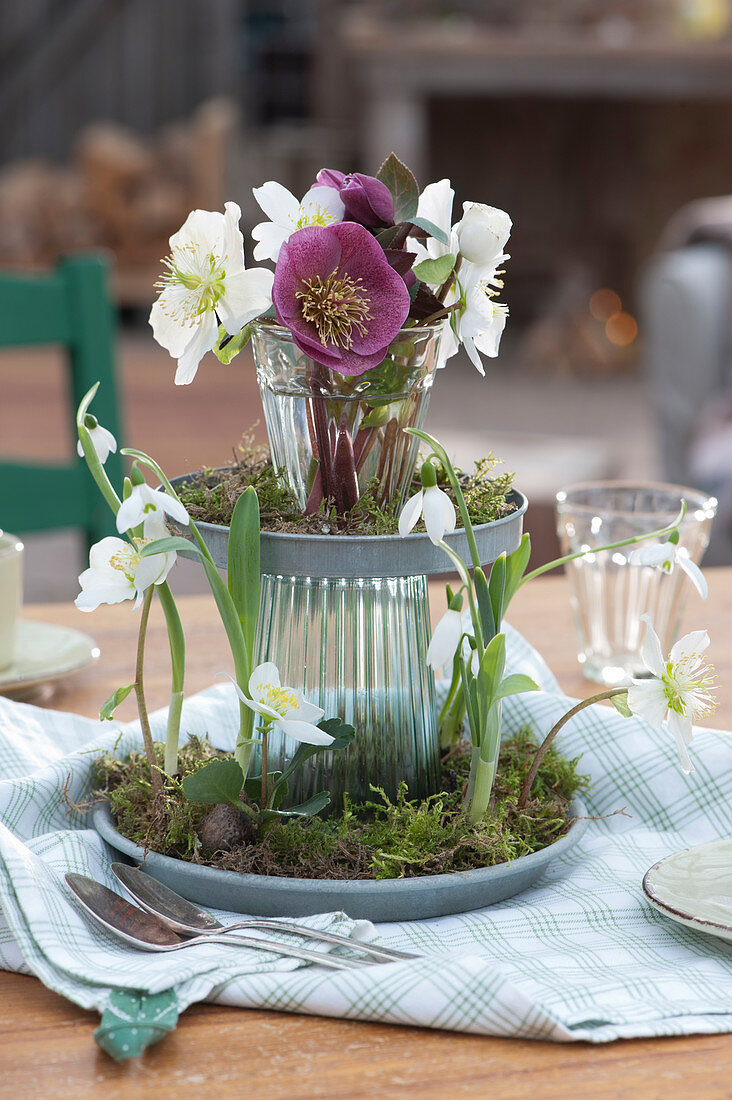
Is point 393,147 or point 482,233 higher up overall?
point 393,147

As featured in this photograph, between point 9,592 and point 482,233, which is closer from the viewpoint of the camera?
point 482,233

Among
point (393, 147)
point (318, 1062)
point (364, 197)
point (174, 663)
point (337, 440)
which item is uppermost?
point (393, 147)

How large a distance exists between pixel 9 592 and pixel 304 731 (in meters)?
0.41

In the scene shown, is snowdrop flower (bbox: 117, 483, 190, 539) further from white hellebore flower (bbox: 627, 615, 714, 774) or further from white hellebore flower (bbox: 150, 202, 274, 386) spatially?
white hellebore flower (bbox: 627, 615, 714, 774)

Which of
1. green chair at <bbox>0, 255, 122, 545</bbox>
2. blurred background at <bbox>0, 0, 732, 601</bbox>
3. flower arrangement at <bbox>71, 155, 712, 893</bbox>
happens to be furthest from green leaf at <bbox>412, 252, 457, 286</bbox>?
blurred background at <bbox>0, 0, 732, 601</bbox>

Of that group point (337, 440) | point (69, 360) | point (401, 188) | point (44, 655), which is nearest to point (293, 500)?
point (337, 440)

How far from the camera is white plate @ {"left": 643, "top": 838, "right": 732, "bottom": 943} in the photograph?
54cm

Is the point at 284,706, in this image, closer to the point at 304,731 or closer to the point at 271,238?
the point at 304,731

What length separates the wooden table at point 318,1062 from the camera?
0.46 meters

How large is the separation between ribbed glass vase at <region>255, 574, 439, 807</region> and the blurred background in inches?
124

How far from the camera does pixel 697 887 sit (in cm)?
57

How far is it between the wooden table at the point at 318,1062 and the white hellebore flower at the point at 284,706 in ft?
0.36

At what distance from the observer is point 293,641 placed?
595 millimetres

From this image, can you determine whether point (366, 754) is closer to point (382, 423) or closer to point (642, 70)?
point (382, 423)
